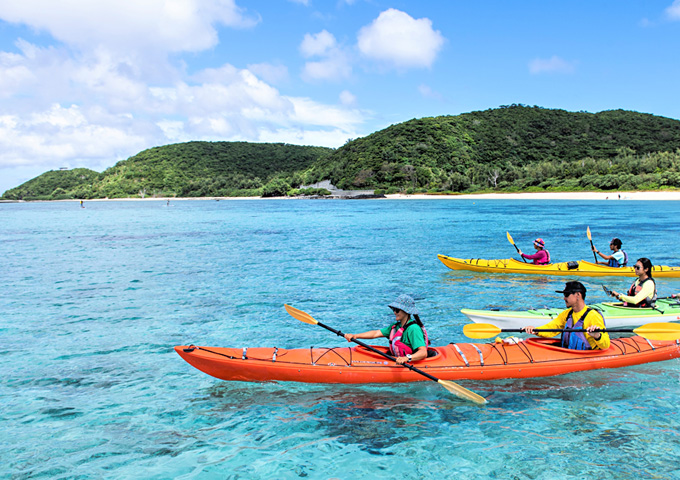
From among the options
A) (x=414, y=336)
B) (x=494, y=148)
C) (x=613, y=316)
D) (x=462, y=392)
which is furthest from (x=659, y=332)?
(x=494, y=148)

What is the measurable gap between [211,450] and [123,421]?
1.53 meters

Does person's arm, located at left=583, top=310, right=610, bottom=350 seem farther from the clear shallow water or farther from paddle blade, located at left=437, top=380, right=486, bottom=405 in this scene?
paddle blade, located at left=437, top=380, right=486, bottom=405

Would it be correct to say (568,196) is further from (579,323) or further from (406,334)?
(406,334)

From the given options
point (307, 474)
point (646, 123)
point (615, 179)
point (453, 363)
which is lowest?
point (307, 474)

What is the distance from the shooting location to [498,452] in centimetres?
523

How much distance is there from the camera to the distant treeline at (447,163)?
83125mm

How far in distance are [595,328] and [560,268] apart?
8.78 m

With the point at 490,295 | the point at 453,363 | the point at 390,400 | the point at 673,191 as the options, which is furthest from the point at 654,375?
the point at 673,191

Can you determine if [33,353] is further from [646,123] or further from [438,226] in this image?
[646,123]

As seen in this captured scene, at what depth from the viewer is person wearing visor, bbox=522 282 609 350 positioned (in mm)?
6594

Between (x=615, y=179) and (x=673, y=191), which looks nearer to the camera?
(x=673, y=191)

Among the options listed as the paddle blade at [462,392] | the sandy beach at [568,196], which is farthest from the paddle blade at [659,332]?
the sandy beach at [568,196]

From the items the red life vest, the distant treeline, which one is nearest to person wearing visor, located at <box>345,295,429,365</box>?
the red life vest

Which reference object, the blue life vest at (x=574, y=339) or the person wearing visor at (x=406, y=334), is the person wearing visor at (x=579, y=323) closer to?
the blue life vest at (x=574, y=339)
